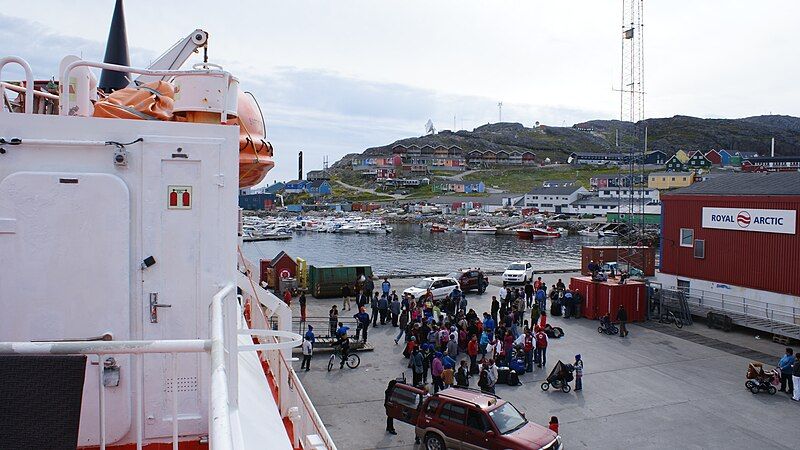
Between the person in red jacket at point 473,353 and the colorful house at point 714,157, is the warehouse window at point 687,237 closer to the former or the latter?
the person in red jacket at point 473,353

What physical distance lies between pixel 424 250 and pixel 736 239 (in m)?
50.9

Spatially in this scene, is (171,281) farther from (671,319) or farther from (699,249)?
(699,249)

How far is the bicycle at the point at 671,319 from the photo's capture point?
25.1 metres

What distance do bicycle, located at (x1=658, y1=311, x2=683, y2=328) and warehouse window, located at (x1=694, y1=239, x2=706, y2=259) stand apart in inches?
147

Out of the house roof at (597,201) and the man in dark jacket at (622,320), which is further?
the house roof at (597,201)

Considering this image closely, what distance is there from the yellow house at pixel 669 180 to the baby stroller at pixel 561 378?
10686 cm

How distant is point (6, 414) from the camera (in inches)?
113

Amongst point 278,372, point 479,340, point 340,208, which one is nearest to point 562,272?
point 479,340

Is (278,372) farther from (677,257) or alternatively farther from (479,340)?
(677,257)

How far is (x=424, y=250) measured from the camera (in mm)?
75312

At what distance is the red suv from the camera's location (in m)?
11.8

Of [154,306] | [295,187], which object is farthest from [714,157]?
[154,306]

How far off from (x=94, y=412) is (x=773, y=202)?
26341mm

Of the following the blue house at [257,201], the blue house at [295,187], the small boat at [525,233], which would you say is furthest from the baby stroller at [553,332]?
the blue house at [295,187]
